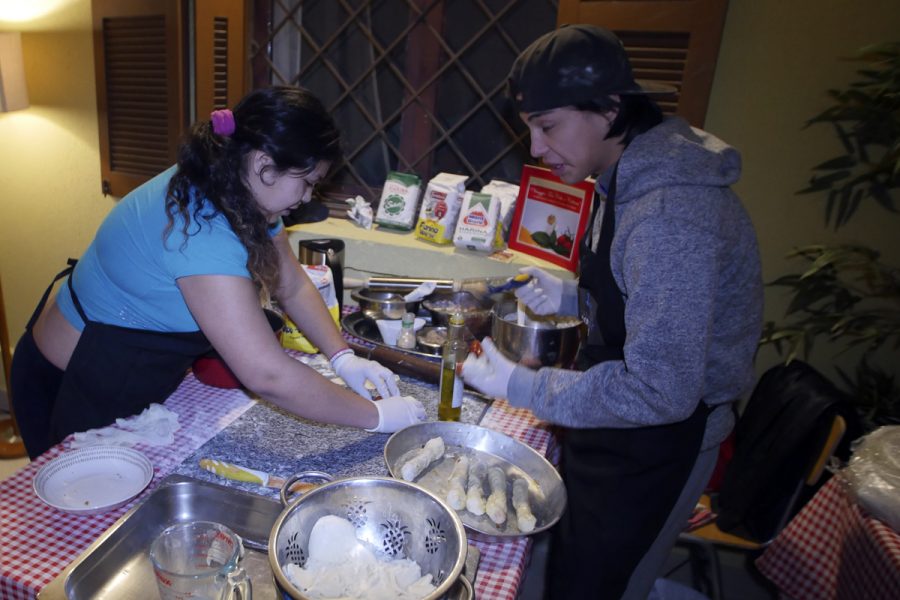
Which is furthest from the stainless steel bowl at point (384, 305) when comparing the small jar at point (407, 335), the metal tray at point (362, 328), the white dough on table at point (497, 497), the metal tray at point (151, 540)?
the metal tray at point (151, 540)

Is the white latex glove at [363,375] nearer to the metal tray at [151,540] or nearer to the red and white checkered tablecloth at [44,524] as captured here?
the red and white checkered tablecloth at [44,524]

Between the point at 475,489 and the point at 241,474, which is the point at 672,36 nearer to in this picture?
the point at 475,489

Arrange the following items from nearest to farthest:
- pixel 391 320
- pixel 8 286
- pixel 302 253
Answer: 1. pixel 391 320
2. pixel 302 253
3. pixel 8 286

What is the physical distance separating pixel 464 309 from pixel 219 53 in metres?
1.60

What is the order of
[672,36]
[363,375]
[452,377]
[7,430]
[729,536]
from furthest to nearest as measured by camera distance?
1. [7,430]
2. [672,36]
3. [729,536]
4. [363,375]
5. [452,377]

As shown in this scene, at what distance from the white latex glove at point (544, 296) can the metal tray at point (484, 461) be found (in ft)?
1.80

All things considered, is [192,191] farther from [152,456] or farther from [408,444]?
[408,444]

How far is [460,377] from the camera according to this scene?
1423 millimetres

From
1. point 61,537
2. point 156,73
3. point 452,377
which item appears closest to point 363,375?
point 452,377

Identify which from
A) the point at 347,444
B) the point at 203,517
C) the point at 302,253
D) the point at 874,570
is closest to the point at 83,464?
the point at 203,517

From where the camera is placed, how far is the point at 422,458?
47.5 inches

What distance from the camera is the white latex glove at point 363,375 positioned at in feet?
4.84

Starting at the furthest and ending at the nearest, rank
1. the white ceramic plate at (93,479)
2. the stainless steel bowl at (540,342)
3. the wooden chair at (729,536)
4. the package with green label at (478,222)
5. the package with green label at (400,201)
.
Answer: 1. the package with green label at (400,201)
2. the package with green label at (478,222)
3. the wooden chair at (729,536)
4. the stainless steel bowl at (540,342)
5. the white ceramic plate at (93,479)

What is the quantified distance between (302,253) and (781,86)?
182 centimetres
